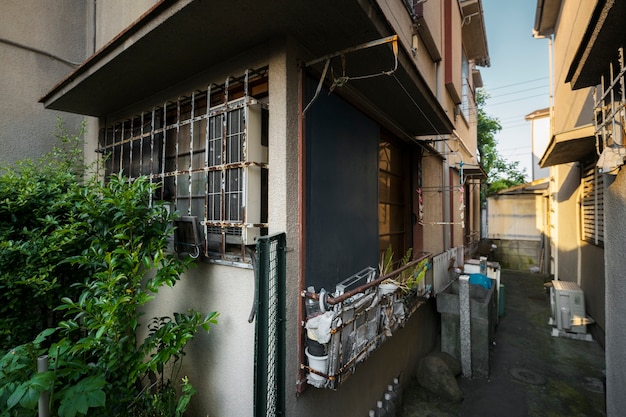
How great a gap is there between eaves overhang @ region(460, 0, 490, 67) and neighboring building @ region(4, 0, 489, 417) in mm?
6048

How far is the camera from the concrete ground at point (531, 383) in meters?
4.45

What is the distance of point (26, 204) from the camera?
290 cm

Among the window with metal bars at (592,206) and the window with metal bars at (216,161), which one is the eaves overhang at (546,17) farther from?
the window with metal bars at (216,161)

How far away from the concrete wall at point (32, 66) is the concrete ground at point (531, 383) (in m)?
7.05

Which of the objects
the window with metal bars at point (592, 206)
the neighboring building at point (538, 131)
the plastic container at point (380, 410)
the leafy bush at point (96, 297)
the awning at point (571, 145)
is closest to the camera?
the leafy bush at point (96, 297)

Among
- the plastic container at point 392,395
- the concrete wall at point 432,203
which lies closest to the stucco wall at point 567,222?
the concrete wall at point 432,203

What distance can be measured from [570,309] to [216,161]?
27.9ft

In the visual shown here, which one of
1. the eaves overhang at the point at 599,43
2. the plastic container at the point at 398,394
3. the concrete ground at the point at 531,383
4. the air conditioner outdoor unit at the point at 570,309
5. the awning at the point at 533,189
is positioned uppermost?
the eaves overhang at the point at 599,43

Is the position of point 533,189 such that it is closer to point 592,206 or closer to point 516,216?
point 516,216

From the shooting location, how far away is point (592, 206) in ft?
21.9

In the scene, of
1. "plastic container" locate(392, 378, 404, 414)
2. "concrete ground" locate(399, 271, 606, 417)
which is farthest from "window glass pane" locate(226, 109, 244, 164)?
"concrete ground" locate(399, 271, 606, 417)

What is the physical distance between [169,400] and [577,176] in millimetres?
10573

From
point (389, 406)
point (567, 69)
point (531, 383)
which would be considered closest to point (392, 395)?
point (389, 406)

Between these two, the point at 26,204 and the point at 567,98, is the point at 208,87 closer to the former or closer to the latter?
the point at 26,204
